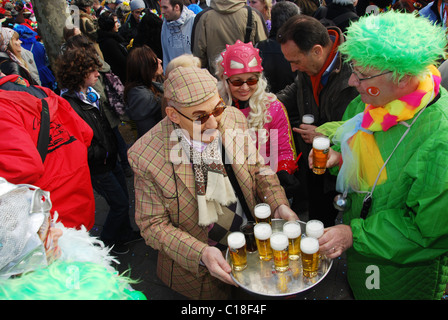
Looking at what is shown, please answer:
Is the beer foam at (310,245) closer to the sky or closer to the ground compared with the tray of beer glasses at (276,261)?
closer to the sky

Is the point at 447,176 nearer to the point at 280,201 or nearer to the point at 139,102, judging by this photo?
the point at 280,201

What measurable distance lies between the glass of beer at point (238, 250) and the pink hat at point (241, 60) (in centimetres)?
166

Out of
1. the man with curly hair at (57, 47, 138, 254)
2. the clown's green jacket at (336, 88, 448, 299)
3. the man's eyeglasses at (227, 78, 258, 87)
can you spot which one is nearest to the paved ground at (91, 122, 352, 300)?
the man with curly hair at (57, 47, 138, 254)

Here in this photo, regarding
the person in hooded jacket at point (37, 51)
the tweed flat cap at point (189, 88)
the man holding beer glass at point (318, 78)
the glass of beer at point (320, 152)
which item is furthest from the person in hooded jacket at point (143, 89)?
the person in hooded jacket at point (37, 51)

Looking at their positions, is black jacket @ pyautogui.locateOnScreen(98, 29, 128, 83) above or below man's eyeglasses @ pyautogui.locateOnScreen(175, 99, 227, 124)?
below

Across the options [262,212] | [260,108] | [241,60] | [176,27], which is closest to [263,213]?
[262,212]

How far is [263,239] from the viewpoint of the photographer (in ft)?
6.53

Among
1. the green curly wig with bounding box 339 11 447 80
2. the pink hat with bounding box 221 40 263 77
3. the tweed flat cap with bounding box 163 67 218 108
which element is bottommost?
the pink hat with bounding box 221 40 263 77

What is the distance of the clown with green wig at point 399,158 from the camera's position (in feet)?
5.64

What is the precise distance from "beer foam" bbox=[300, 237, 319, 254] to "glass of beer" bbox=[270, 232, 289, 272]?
0.31 feet

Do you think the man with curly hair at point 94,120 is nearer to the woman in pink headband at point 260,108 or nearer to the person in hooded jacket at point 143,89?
the person in hooded jacket at point 143,89

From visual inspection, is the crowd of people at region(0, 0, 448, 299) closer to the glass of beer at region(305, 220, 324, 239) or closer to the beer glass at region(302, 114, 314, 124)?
the glass of beer at region(305, 220, 324, 239)

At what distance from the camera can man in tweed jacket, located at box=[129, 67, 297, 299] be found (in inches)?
79.6

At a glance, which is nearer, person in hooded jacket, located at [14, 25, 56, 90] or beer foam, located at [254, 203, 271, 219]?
beer foam, located at [254, 203, 271, 219]
